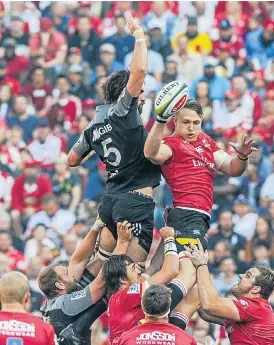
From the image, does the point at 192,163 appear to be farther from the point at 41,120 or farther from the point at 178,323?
the point at 41,120

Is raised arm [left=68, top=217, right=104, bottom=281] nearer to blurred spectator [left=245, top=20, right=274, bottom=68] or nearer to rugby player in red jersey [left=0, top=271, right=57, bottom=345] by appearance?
rugby player in red jersey [left=0, top=271, right=57, bottom=345]

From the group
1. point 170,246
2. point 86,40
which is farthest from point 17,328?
point 86,40

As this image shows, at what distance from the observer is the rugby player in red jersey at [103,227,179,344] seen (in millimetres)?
10781

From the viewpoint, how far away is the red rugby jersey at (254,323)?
437 inches

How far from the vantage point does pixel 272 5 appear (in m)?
22.6

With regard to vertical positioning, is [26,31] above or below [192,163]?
below

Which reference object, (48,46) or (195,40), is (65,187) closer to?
(48,46)

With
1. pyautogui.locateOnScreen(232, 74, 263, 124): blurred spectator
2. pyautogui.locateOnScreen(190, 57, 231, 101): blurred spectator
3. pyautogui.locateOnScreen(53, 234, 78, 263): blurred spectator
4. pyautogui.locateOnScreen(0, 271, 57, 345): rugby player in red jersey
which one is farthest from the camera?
pyautogui.locateOnScreen(190, 57, 231, 101): blurred spectator

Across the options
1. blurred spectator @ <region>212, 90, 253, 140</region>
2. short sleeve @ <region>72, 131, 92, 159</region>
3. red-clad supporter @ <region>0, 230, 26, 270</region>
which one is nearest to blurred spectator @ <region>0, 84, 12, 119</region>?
red-clad supporter @ <region>0, 230, 26, 270</region>

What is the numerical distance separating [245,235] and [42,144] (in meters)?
3.88

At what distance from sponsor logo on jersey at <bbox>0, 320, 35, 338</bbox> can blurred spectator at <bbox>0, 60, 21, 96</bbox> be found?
38.8 feet

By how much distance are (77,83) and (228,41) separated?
2762 mm

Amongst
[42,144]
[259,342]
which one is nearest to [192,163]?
[259,342]

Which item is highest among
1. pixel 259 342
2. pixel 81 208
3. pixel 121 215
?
pixel 121 215
